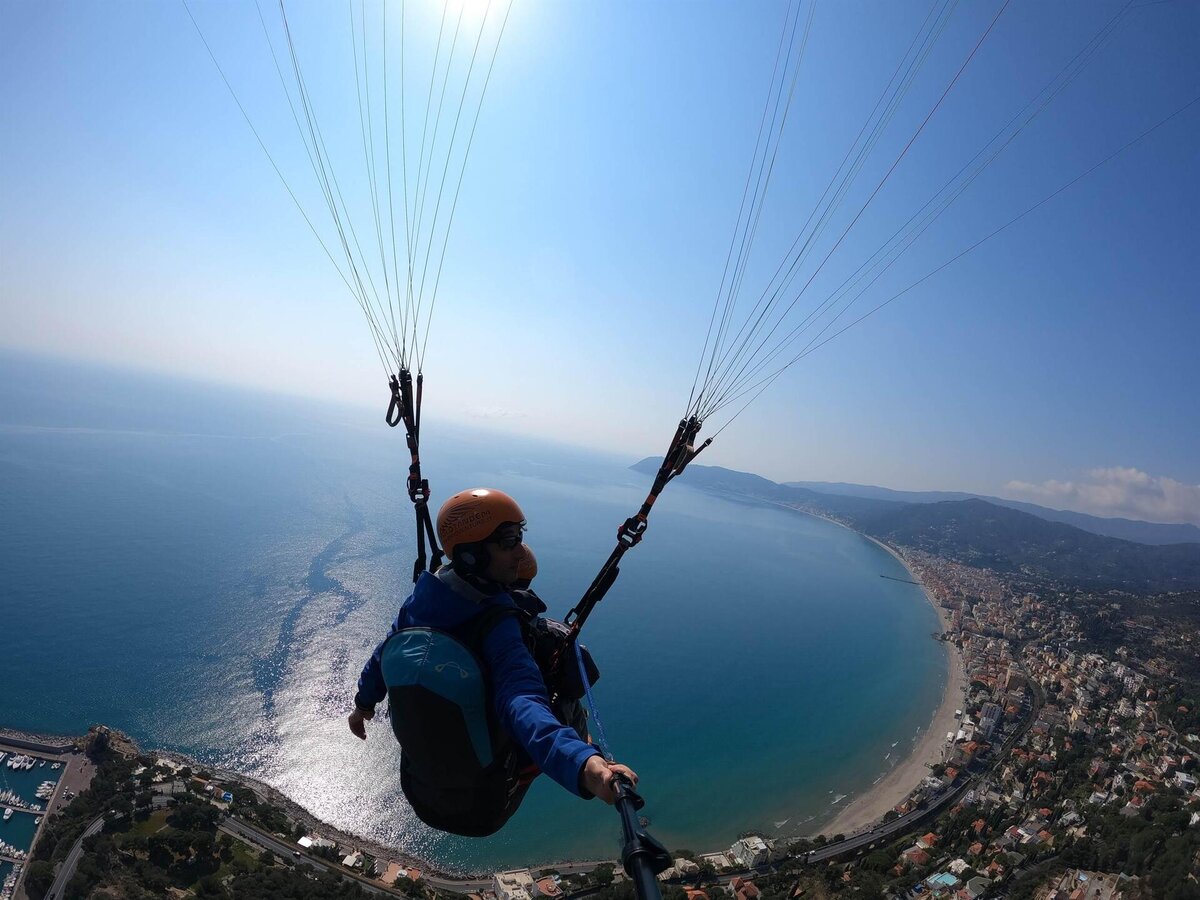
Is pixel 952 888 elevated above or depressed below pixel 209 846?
above

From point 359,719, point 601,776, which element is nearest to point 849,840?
point 359,719

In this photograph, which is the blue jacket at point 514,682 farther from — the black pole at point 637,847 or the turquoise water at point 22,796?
the turquoise water at point 22,796

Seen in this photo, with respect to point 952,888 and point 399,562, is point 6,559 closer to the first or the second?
point 399,562

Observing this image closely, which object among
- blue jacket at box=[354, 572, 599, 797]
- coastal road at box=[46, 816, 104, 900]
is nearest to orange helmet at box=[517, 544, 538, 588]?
blue jacket at box=[354, 572, 599, 797]

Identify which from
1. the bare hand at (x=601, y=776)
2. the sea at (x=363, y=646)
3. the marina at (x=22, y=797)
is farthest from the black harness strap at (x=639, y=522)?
the marina at (x=22, y=797)

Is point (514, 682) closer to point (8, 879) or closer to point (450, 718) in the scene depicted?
point (450, 718)

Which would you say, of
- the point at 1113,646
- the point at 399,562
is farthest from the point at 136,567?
the point at 1113,646
